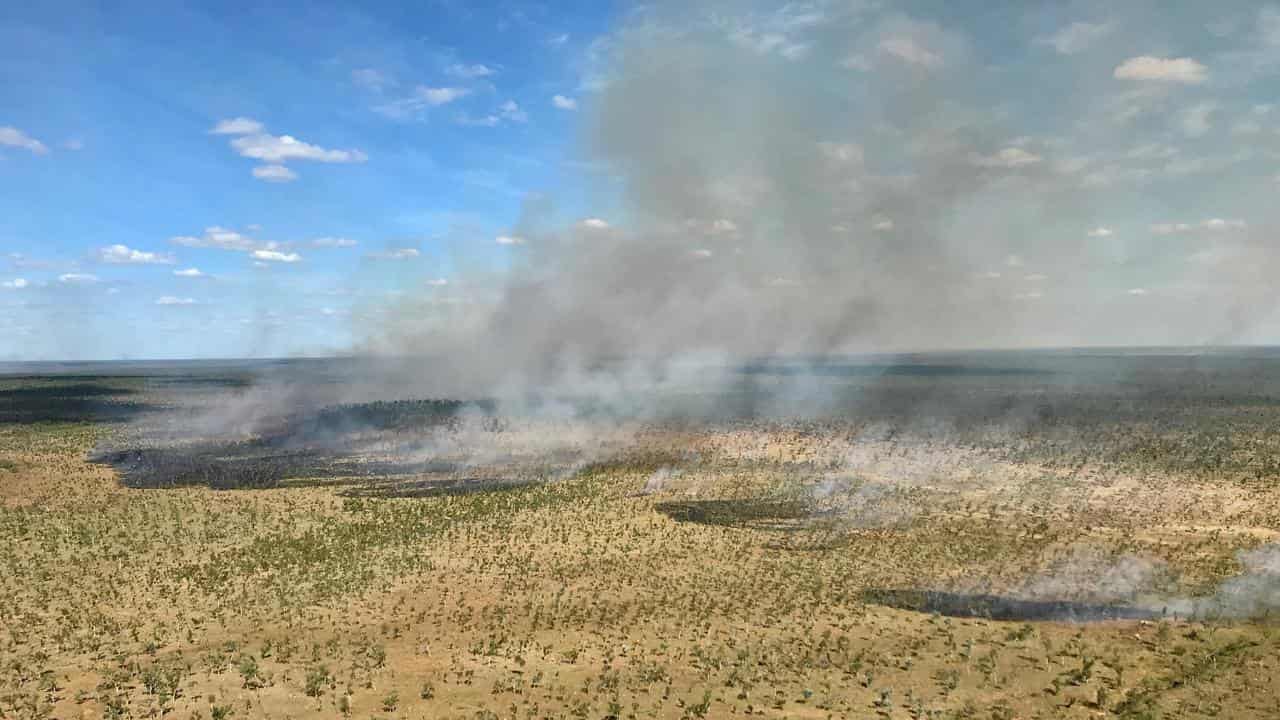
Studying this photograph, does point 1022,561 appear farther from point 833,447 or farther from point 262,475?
point 262,475

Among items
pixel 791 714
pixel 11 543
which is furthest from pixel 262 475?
pixel 791 714

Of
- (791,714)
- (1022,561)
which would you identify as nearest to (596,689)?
(791,714)

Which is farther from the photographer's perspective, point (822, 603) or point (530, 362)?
point (530, 362)

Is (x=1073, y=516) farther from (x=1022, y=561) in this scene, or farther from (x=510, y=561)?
(x=510, y=561)

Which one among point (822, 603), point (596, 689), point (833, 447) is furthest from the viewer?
point (833, 447)

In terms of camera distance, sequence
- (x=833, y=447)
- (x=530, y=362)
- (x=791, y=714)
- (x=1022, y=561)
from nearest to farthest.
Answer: (x=791, y=714) < (x=1022, y=561) < (x=833, y=447) < (x=530, y=362)

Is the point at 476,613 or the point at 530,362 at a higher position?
the point at 530,362
